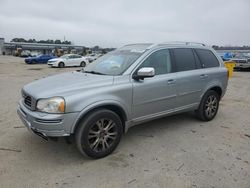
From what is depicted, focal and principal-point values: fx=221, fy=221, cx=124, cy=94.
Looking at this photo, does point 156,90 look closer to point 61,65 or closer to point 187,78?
point 187,78

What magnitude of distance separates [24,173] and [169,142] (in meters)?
2.34

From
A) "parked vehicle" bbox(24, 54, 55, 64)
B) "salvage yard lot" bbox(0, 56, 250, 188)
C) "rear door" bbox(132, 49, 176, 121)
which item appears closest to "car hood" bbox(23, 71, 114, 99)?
"rear door" bbox(132, 49, 176, 121)

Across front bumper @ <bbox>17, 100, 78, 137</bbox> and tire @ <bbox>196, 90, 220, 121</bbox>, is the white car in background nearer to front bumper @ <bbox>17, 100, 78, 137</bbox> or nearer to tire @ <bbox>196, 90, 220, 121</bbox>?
tire @ <bbox>196, 90, 220, 121</bbox>

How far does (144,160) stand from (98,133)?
790mm

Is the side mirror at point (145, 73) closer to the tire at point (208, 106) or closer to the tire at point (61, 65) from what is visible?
the tire at point (208, 106)

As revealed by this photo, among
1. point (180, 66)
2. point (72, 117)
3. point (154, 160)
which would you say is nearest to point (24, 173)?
point (72, 117)

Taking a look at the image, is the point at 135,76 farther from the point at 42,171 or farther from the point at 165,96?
the point at 42,171

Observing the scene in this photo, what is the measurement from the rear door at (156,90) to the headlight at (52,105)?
3.84 ft

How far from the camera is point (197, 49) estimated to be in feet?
15.6

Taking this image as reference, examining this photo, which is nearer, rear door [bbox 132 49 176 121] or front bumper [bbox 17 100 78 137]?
front bumper [bbox 17 100 78 137]

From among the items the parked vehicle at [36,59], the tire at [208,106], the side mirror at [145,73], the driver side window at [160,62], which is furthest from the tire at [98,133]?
the parked vehicle at [36,59]

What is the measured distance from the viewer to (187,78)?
430 centimetres

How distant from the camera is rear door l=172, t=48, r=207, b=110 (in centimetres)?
423

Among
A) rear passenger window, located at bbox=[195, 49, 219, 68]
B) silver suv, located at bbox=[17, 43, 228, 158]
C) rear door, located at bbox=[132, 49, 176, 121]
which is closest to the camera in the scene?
silver suv, located at bbox=[17, 43, 228, 158]
